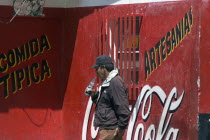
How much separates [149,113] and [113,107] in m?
1.80

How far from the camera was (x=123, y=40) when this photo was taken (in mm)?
10125

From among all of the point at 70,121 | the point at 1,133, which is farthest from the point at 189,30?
the point at 1,133

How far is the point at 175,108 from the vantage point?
Answer: 954 centimetres

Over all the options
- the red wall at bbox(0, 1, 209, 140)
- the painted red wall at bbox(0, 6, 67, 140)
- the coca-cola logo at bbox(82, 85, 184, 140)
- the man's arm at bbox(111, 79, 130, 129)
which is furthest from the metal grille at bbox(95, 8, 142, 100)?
the man's arm at bbox(111, 79, 130, 129)

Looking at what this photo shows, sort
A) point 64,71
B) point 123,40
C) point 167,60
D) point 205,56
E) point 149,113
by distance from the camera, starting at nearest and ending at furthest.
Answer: point 205,56, point 167,60, point 149,113, point 123,40, point 64,71

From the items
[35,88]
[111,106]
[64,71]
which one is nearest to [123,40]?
[64,71]

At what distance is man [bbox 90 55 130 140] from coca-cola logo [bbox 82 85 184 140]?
5.30 feet

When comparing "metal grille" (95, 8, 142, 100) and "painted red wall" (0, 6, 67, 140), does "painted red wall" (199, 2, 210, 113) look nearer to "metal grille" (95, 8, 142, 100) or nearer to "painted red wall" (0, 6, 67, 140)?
Result: "metal grille" (95, 8, 142, 100)

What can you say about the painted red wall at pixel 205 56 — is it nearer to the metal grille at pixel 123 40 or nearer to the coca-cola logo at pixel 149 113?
the coca-cola logo at pixel 149 113

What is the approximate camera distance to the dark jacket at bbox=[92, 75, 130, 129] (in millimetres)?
7996

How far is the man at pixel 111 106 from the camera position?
8.01m

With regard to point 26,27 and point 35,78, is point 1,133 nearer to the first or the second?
point 35,78

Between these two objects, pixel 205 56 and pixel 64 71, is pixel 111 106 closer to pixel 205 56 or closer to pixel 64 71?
pixel 205 56

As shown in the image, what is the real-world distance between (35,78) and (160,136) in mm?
2585
